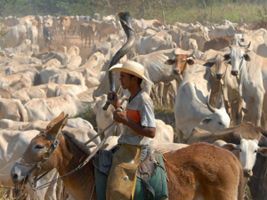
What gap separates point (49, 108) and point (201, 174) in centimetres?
898

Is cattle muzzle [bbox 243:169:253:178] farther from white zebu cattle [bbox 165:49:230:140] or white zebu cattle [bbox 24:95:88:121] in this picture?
white zebu cattle [bbox 24:95:88:121]

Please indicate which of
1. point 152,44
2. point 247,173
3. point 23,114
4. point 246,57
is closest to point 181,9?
point 152,44

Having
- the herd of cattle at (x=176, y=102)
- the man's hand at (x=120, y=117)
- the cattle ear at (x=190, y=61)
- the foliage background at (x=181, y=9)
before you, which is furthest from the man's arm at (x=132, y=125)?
the foliage background at (x=181, y=9)

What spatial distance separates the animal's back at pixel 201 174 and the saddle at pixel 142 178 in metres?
0.30

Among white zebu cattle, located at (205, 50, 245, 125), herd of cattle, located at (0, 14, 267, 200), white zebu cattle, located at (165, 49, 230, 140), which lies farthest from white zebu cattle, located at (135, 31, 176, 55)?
white zebu cattle, located at (205, 50, 245, 125)

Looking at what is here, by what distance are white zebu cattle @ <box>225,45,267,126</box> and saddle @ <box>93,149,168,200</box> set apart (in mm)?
7988

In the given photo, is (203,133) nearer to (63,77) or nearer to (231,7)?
(63,77)

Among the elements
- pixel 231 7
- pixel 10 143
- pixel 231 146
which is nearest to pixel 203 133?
pixel 231 146

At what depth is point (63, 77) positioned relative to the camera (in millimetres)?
22516

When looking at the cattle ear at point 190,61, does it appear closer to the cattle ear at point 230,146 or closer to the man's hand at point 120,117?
the cattle ear at point 230,146

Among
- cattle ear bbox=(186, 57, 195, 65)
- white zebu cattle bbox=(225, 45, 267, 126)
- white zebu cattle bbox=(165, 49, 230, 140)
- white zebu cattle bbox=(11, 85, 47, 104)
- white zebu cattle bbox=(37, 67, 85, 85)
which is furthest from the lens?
white zebu cattle bbox=(37, 67, 85, 85)

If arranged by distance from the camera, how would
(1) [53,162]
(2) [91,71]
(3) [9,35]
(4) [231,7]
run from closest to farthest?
(1) [53,162] → (2) [91,71] → (3) [9,35] → (4) [231,7]

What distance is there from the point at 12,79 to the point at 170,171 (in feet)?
50.1

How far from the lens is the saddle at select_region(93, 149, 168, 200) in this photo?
700 cm
